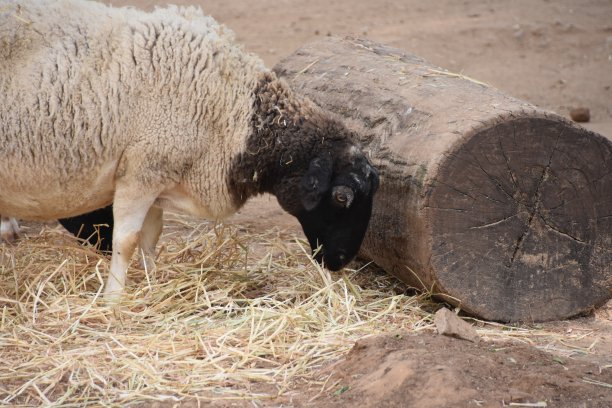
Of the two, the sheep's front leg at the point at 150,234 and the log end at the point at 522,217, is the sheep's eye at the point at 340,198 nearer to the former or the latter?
the log end at the point at 522,217

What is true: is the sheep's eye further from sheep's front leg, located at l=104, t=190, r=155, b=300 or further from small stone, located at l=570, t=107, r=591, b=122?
small stone, located at l=570, t=107, r=591, b=122

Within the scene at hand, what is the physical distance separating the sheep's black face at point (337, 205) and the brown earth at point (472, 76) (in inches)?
42.1

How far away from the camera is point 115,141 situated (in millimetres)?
5543

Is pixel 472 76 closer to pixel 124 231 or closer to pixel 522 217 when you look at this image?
pixel 522 217

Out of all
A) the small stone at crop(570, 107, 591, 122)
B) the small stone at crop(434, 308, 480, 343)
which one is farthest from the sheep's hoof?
the small stone at crop(570, 107, 591, 122)

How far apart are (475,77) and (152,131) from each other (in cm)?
731

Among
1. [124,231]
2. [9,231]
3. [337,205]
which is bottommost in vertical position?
[9,231]

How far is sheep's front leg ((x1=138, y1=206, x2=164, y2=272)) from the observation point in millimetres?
6281

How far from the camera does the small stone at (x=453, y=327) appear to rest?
5.11 meters

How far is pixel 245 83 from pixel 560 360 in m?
2.55

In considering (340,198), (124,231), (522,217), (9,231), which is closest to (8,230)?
(9,231)

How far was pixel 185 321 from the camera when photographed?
5488mm

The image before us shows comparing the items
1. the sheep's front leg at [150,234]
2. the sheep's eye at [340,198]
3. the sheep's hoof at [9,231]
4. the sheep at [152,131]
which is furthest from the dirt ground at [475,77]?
the sheep's hoof at [9,231]

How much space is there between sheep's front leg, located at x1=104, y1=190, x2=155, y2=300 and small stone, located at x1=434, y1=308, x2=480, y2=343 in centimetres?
193
